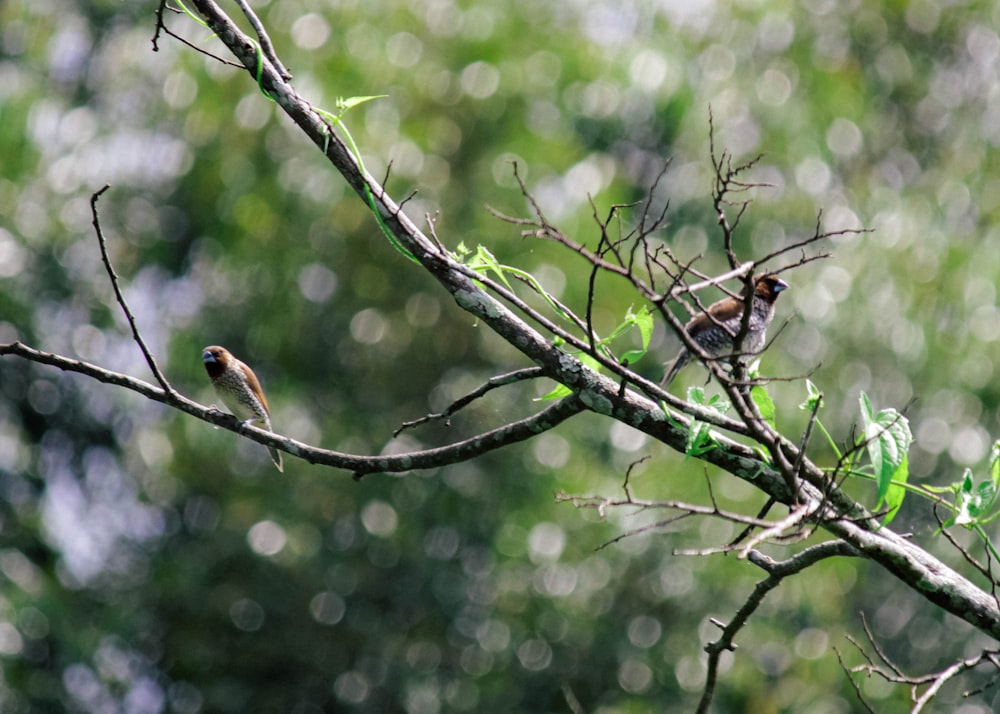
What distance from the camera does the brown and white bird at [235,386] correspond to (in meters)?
5.01

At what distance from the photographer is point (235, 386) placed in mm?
5039

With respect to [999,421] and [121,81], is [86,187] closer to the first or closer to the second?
[121,81]

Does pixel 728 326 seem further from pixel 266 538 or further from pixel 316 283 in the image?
pixel 266 538

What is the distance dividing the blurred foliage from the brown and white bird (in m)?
3.84

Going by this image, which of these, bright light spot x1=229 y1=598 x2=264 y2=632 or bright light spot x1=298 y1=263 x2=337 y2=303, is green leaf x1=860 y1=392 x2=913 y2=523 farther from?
bright light spot x1=229 y1=598 x2=264 y2=632

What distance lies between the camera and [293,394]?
9953 millimetres

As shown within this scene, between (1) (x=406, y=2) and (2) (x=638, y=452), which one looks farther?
(1) (x=406, y=2)

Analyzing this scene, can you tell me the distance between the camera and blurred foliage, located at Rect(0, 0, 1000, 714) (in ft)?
30.9

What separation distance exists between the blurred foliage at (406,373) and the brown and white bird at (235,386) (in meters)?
3.84

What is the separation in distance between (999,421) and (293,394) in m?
5.83

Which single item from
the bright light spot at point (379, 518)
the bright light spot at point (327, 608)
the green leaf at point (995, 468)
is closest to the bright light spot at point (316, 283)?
the bright light spot at point (379, 518)

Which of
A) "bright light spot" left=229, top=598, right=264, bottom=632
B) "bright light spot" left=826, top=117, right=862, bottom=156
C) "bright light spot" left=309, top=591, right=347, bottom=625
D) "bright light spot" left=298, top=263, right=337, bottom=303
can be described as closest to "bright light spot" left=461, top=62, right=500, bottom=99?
"bright light spot" left=298, top=263, right=337, bottom=303

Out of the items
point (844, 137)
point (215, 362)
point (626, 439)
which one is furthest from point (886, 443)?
point (844, 137)

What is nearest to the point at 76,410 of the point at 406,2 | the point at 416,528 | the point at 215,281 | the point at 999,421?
the point at 215,281
